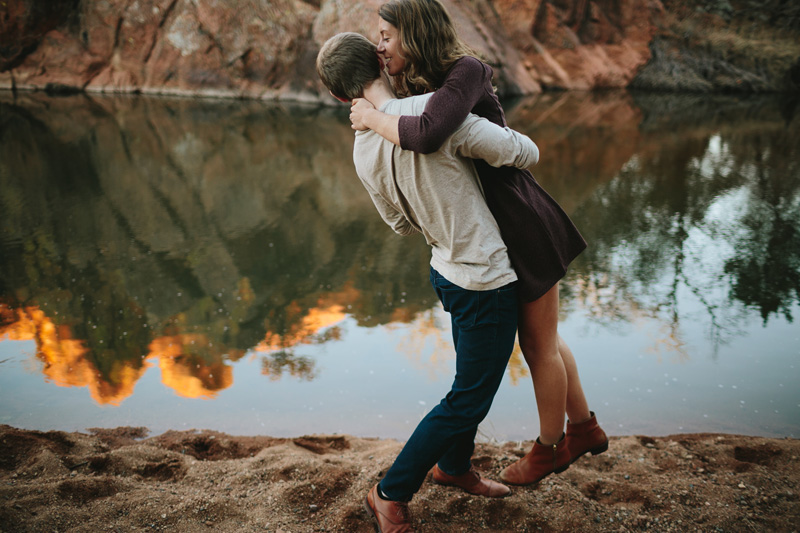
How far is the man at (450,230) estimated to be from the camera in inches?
73.8

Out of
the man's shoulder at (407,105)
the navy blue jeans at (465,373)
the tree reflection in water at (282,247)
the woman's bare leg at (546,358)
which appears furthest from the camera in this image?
the tree reflection in water at (282,247)

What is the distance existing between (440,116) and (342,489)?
1.47m

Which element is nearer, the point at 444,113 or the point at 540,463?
the point at 444,113

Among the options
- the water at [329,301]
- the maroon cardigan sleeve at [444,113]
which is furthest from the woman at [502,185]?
the water at [329,301]

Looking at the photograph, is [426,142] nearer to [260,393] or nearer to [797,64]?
[260,393]

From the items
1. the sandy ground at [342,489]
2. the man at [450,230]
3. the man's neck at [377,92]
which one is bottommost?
the sandy ground at [342,489]

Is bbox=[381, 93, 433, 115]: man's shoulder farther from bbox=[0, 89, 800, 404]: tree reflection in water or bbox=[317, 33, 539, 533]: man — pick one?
bbox=[0, 89, 800, 404]: tree reflection in water

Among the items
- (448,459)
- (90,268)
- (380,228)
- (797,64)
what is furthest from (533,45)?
(448,459)

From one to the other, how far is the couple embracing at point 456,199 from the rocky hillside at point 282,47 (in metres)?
15.6

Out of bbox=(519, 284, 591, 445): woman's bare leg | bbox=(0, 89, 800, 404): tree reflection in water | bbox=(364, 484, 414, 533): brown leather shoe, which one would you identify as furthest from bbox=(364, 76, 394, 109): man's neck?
bbox=(0, 89, 800, 404): tree reflection in water

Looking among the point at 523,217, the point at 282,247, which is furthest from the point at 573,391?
the point at 282,247

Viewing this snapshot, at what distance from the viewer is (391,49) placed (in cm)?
188

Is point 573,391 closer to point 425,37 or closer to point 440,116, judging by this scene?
point 440,116

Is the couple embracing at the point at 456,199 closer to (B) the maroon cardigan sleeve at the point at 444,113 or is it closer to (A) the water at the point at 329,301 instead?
(B) the maroon cardigan sleeve at the point at 444,113
